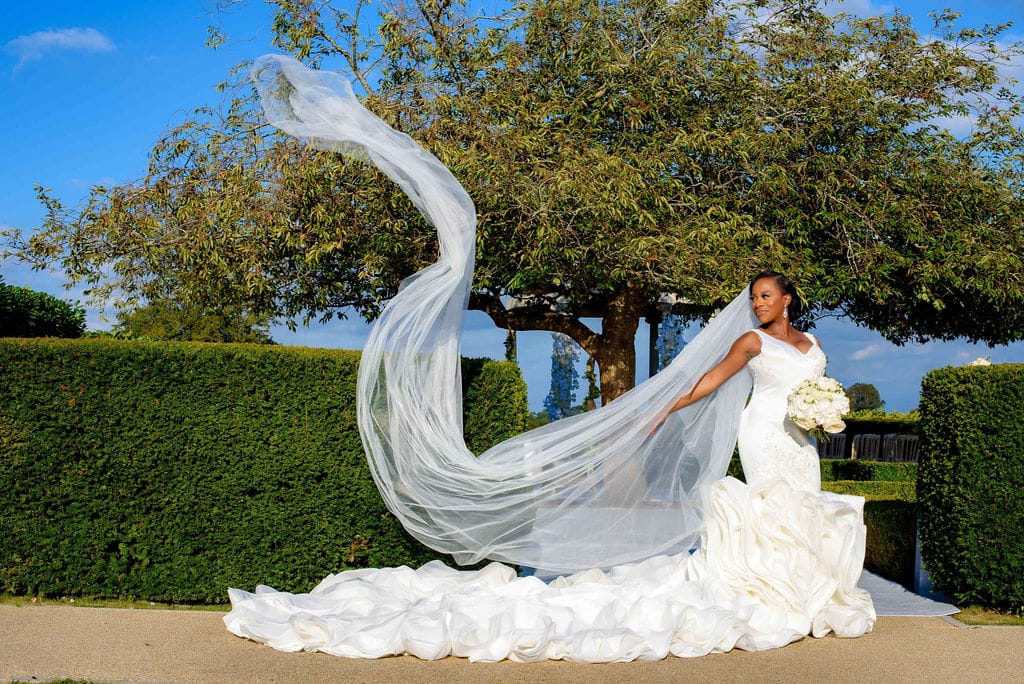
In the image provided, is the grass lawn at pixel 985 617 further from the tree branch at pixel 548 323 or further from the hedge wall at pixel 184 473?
the tree branch at pixel 548 323

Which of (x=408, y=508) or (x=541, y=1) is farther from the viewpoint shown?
(x=541, y=1)

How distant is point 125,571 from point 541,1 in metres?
8.69

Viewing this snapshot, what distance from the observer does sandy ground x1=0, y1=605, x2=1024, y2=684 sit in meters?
5.54

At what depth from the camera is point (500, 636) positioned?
604 centimetres

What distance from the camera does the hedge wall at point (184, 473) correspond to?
7742 mm

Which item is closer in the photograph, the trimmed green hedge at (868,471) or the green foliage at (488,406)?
the green foliage at (488,406)

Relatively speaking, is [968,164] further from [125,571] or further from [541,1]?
[125,571]

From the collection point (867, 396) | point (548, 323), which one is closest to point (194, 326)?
point (548, 323)

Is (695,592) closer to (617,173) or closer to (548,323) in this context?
(617,173)

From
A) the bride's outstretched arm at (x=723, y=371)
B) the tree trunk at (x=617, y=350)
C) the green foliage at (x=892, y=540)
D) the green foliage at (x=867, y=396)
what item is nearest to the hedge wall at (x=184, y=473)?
the bride's outstretched arm at (x=723, y=371)

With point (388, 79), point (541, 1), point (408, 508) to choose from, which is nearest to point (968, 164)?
point (541, 1)

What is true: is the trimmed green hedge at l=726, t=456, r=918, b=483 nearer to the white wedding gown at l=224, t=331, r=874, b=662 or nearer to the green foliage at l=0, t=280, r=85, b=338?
the white wedding gown at l=224, t=331, r=874, b=662

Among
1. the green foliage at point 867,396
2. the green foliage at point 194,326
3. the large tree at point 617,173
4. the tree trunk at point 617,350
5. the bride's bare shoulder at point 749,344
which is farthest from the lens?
the green foliage at point 867,396

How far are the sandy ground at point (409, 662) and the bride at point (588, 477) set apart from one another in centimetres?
35
